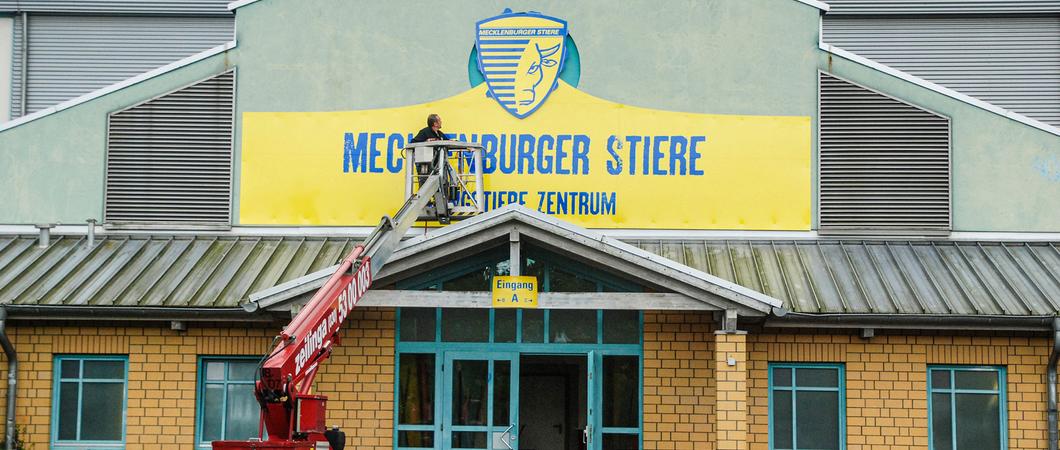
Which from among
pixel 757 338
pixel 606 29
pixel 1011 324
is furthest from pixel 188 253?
pixel 1011 324

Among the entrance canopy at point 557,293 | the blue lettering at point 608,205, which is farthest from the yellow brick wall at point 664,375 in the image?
the blue lettering at point 608,205

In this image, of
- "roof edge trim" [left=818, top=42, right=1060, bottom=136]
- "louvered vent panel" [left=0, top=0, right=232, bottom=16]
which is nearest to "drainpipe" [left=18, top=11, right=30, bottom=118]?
"louvered vent panel" [left=0, top=0, right=232, bottom=16]

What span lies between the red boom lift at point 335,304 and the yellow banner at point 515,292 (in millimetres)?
1250

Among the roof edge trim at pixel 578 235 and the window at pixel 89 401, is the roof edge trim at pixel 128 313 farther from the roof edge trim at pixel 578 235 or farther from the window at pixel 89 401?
the roof edge trim at pixel 578 235

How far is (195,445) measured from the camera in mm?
17031

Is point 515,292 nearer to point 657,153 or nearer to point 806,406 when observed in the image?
point 657,153

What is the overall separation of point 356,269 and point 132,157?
5.70m

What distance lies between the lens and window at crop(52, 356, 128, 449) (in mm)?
17125

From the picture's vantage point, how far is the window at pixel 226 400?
1714 cm

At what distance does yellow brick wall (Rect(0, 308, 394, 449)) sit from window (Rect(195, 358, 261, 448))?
17 centimetres

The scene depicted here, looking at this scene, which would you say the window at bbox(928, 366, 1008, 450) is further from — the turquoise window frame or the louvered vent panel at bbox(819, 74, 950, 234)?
the turquoise window frame

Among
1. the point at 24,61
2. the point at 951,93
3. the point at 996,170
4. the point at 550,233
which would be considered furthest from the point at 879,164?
the point at 24,61

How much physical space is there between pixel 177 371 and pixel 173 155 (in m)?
3.14

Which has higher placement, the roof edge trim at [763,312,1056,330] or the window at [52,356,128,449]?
the roof edge trim at [763,312,1056,330]
